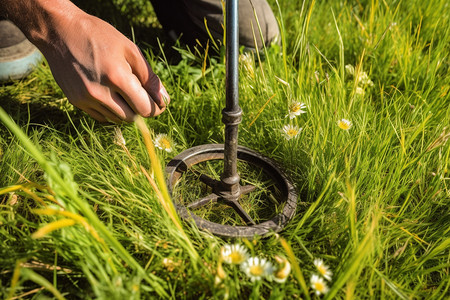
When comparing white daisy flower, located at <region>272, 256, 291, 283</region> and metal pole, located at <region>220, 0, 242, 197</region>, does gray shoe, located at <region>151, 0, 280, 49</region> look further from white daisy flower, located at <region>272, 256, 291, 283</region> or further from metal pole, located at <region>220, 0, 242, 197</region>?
white daisy flower, located at <region>272, 256, 291, 283</region>

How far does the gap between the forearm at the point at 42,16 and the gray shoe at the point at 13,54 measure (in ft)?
2.12

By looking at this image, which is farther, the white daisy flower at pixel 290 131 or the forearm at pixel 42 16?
the white daisy flower at pixel 290 131

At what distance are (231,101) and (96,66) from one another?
1.54 ft

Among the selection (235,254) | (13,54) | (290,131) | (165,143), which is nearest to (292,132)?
(290,131)

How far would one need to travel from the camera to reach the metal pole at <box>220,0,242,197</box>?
44.5 inches

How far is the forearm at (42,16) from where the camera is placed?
1386mm

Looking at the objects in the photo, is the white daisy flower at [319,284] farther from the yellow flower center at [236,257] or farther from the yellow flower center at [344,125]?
the yellow flower center at [344,125]

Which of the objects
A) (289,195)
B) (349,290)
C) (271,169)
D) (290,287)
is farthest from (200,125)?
(349,290)

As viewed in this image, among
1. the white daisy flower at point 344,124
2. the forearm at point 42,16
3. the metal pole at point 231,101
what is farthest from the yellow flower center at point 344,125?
the forearm at point 42,16

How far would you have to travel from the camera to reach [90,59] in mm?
1326

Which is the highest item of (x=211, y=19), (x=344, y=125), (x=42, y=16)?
(x=42, y=16)

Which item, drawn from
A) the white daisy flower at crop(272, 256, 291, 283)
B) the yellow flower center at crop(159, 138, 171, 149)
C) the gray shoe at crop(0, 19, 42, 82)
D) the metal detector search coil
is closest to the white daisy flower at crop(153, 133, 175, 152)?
the yellow flower center at crop(159, 138, 171, 149)

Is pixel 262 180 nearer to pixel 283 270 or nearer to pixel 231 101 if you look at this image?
pixel 231 101

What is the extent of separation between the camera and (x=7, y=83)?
2131mm
